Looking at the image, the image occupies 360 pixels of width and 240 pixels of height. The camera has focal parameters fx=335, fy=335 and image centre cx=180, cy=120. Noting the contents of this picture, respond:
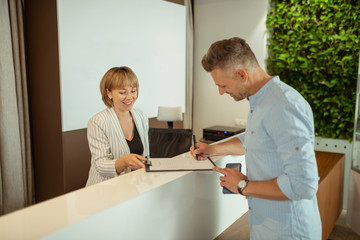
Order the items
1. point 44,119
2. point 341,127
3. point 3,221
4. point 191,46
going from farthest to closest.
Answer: point 191,46
point 341,127
point 44,119
point 3,221

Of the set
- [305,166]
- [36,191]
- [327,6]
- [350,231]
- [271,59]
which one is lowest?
[350,231]

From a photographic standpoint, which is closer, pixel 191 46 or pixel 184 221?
pixel 184 221

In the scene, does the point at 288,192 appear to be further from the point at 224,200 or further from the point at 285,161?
the point at 224,200

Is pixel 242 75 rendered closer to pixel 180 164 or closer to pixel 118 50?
pixel 180 164

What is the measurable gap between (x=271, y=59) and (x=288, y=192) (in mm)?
3267

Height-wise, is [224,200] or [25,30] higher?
[25,30]

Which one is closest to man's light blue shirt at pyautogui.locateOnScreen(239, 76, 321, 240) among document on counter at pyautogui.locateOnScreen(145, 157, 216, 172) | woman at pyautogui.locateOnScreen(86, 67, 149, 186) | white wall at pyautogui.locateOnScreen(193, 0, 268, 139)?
document on counter at pyautogui.locateOnScreen(145, 157, 216, 172)

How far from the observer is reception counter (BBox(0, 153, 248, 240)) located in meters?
0.96

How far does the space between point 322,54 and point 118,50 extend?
7.40ft

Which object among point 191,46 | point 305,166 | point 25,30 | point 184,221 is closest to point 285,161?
point 305,166

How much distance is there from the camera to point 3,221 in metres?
0.95

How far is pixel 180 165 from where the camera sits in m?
1.54

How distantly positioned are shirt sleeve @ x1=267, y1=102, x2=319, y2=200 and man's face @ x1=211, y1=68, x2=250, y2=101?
21 centimetres

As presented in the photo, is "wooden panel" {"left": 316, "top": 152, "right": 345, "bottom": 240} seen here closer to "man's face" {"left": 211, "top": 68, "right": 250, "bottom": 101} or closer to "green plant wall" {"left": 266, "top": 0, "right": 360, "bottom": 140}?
"green plant wall" {"left": 266, "top": 0, "right": 360, "bottom": 140}
